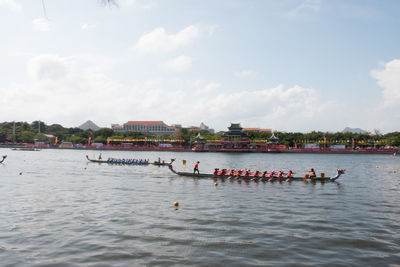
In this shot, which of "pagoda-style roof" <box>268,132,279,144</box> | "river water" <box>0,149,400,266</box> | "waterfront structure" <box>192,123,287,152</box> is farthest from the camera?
"pagoda-style roof" <box>268,132,279,144</box>

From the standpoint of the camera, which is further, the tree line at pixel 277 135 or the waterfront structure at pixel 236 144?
the tree line at pixel 277 135

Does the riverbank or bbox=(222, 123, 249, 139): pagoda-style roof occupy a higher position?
bbox=(222, 123, 249, 139): pagoda-style roof

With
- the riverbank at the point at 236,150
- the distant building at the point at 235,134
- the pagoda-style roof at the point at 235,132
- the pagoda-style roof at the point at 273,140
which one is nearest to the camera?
the riverbank at the point at 236,150

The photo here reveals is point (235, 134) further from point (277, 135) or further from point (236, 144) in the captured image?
point (277, 135)

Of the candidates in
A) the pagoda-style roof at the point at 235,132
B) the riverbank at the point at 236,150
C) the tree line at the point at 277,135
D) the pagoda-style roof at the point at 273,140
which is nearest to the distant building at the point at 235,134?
the pagoda-style roof at the point at 235,132

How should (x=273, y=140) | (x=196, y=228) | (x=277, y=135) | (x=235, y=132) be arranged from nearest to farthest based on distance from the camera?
(x=196, y=228), (x=273, y=140), (x=235, y=132), (x=277, y=135)

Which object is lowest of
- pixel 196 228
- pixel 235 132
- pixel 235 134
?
pixel 196 228

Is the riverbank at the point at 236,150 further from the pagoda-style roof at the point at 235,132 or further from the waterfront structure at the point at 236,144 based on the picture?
the pagoda-style roof at the point at 235,132

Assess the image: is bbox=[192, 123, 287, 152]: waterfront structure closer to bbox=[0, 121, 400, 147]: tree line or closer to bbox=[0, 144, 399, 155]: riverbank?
bbox=[0, 144, 399, 155]: riverbank

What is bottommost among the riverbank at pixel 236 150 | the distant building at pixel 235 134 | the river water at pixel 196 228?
the river water at pixel 196 228

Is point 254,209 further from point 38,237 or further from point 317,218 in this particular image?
point 38,237

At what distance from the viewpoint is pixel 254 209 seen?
16.0 metres

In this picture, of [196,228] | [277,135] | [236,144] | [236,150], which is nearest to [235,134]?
[236,144]

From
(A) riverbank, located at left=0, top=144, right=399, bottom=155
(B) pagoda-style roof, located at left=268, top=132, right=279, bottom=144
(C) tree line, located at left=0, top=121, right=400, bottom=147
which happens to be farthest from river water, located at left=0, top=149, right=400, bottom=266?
(C) tree line, located at left=0, top=121, right=400, bottom=147
